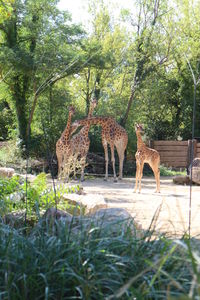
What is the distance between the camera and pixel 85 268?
7.38ft

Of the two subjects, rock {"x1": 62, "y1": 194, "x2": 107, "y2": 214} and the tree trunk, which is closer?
rock {"x1": 62, "y1": 194, "x2": 107, "y2": 214}

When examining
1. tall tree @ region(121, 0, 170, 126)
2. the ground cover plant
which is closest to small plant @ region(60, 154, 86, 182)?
the ground cover plant

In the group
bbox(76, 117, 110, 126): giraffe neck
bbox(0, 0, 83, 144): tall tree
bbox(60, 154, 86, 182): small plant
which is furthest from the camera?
bbox(0, 0, 83, 144): tall tree

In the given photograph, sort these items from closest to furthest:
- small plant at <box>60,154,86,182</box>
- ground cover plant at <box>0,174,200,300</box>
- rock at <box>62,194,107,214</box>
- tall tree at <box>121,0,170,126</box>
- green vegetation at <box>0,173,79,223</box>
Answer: ground cover plant at <box>0,174,200,300</box>, green vegetation at <box>0,173,79,223</box>, rock at <box>62,194,107,214</box>, small plant at <box>60,154,86,182</box>, tall tree at <box>121,0,170,126</box>

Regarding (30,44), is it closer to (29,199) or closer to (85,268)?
(29,199)

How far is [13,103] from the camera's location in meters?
17.2

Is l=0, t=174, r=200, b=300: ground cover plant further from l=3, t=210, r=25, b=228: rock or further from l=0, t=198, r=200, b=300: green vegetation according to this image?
l=3, t=210, r=25, b=228: rock

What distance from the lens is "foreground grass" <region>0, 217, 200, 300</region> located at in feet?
6.91

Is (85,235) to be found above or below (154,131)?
below

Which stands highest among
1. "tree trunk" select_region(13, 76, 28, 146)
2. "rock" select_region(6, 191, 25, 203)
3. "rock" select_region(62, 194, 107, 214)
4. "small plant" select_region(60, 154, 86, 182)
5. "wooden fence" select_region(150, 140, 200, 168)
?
"tree trunk" select_region(13, 76, 28, 146)

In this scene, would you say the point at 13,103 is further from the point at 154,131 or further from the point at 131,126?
the point at 154,131

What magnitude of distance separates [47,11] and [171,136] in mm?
9190

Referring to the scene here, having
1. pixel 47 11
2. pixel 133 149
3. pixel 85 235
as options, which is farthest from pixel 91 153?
pixel 85 235

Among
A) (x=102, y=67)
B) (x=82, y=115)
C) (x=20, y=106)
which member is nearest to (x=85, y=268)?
(x=102, y=67)
